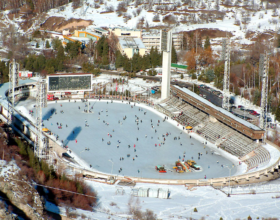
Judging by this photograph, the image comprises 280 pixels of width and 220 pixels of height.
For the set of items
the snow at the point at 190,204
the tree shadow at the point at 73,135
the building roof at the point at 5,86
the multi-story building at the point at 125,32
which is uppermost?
the multi-story building at the point at 125,32

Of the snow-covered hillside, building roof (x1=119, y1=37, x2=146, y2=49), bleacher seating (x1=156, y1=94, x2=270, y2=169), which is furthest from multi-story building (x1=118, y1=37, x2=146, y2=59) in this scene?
bleacher seating (x1=156, y1=94, x2=270, y2=169)

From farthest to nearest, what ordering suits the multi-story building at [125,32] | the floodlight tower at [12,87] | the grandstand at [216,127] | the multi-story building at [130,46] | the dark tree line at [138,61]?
the multi-story building at [125,32] < the multi-story building at [130,46] < the dark tree line at [138,61] < the floodlight tower at [12,87] < the grandstand at [216,127]

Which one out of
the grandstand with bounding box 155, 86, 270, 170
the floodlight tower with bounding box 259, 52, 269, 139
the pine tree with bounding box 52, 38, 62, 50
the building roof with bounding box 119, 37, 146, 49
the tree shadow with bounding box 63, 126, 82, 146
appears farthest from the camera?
the pine tree with bounding box 52, 38, 62, 50

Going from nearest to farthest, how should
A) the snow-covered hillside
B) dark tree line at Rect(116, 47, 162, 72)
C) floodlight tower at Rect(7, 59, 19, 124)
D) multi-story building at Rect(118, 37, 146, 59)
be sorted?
floodlight tower at Rect(7, 59, 19, 124), dark tree line at Rect(116, 47, 162, 72), multi-story building at Rect(118, 37, 146, 59), the snow-covered hillside

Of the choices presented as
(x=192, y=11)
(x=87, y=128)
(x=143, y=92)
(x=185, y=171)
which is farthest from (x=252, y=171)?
(x=192, y=11)

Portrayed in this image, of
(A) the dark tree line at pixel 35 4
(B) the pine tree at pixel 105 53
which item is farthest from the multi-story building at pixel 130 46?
(A) the dark tree line at pixel 35 4

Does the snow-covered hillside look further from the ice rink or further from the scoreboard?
the ice rink

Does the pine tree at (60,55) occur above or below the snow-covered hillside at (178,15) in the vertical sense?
below

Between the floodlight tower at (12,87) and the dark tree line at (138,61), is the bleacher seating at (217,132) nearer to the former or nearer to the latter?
the dark tree line at (138,61)

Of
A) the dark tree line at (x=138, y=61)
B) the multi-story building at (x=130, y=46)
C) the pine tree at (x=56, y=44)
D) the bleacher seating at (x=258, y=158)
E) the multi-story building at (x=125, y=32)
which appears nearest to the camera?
the bleacher seating at (x=258, y=158)

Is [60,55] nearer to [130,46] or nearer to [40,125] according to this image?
[130,46]
